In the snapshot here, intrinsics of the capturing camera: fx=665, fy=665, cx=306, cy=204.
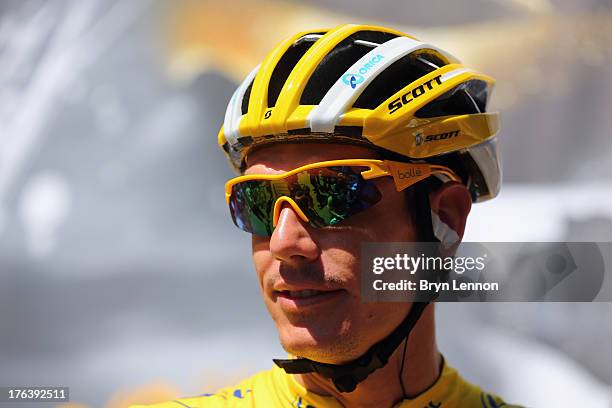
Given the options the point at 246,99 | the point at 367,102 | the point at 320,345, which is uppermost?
the point at 246,99

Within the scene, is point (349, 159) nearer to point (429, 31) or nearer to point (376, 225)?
point (376, 225)

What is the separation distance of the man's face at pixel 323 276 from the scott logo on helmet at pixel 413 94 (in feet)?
0.42

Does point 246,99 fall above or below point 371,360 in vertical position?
above

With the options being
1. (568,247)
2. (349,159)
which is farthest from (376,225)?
(568,247)

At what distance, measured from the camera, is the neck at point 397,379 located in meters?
1.69

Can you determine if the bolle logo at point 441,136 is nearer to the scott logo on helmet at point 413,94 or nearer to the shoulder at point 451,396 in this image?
the scott logo on helmet at point 413,94

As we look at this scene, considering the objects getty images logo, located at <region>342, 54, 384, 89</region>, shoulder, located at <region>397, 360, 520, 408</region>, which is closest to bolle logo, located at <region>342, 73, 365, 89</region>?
getty images logo, located at <region>342, 54, 384, 89</region>

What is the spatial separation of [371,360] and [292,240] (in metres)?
0.35

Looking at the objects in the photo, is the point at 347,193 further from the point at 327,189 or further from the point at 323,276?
the point at 323,276

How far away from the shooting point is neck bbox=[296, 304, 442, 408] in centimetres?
169

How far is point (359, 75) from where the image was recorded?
163cm

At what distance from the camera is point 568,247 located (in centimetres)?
217

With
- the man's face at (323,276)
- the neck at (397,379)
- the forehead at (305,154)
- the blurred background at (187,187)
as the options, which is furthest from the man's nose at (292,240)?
the blurred background at (187,187)

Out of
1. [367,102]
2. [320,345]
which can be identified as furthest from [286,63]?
[320,345]
